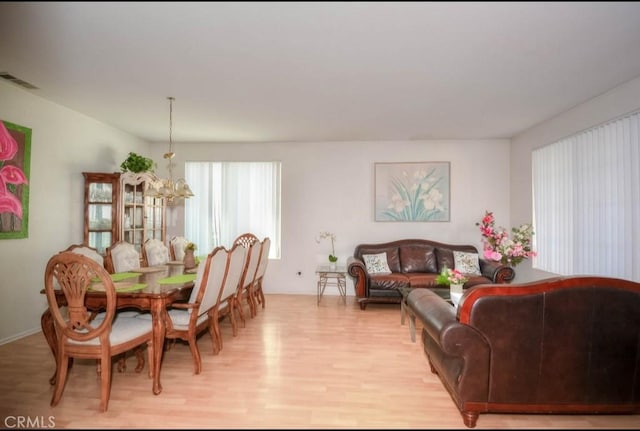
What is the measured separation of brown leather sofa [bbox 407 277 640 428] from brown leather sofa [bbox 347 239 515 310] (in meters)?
2.78

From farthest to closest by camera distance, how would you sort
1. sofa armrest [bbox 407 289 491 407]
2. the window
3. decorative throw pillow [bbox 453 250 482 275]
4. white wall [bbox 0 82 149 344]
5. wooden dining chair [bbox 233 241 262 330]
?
the window
decorative throw pillow [bbox 453 250 482 275]
wooden dining chair [bbox 233 241 262 330]
white wall [bbox 0 82 149 344]
sofa armrest [bbox 407 289 491 407]

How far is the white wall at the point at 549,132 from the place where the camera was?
357 cm

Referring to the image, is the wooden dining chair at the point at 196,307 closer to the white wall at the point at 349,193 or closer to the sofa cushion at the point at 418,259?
the white wall at the point at 349,193

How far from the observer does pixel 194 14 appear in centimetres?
232

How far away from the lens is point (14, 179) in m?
3.69

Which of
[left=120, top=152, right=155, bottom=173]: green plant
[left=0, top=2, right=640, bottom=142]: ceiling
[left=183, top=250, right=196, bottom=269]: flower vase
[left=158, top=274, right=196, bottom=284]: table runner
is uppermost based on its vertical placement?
[left=0, top=2, right=640, bottom=142]: ceiling

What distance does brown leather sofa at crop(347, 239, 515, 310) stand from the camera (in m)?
5.00

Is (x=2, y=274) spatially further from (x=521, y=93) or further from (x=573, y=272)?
(x=573, y=272)

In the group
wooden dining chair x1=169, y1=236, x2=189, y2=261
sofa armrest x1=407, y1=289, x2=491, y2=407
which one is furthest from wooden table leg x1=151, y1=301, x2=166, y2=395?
wooden dining chair x1=169, y1=236, x2=189, y2=261

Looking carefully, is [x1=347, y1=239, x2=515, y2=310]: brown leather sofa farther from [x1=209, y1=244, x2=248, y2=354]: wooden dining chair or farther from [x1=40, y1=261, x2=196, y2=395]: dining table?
[x1=40, y1=261, x2=196, y2=395]: dining table

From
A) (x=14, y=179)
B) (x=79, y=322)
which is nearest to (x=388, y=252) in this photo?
(x=79, y=322)

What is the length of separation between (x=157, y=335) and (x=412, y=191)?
4.65 m

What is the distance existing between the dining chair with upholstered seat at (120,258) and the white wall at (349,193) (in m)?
2.75

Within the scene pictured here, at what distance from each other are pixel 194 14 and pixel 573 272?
4.90 metres
